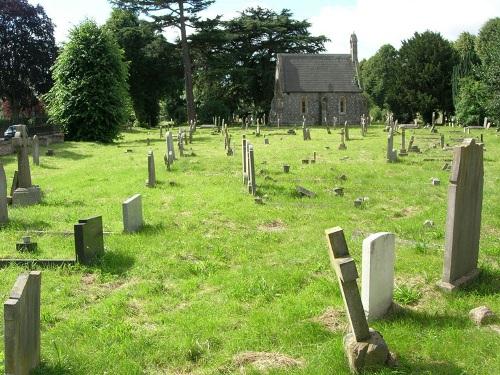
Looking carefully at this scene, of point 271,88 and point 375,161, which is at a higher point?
point 271,88

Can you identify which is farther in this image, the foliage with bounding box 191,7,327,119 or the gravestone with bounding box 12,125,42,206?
the foliage with bounding box 191,7,327,119

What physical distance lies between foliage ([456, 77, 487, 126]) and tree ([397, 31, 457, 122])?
18.5 ft

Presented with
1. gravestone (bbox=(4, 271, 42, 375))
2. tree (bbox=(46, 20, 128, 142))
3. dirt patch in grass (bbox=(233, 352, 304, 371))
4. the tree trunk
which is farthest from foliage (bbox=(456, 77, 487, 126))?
gravestone (bbox=(4, 271, 42, 375))

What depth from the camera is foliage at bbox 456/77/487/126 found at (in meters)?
41.4

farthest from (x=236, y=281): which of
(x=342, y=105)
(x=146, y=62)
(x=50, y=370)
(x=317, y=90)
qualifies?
(x=146, y=62)

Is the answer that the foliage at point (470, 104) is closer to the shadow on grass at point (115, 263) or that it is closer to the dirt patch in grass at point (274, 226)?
the dirt patch in grass at point (274, 226)

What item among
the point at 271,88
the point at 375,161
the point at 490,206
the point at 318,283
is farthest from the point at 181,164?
the point at 271,88

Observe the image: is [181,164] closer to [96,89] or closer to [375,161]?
[375,161]

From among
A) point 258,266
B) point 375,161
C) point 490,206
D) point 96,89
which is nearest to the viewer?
point 258,266

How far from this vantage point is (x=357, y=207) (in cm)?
1120

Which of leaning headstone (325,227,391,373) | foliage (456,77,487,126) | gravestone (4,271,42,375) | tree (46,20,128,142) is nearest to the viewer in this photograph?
gravestone (4,271,42,375)

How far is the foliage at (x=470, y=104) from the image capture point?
136ft

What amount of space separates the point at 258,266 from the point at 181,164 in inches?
440

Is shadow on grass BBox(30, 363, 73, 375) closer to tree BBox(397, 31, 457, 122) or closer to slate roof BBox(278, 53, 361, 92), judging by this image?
slate roof BBox(278, 53, 361, 92)
